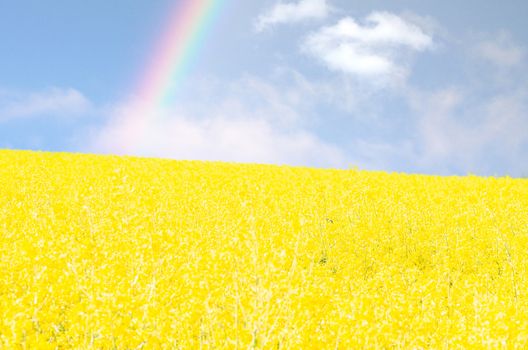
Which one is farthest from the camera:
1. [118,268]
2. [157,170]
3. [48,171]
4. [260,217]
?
[157,170]

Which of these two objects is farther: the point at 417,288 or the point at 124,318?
the point at 417,288

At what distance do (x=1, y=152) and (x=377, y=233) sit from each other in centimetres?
2235

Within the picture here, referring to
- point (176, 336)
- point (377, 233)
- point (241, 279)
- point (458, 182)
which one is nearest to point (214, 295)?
point (241, 279)

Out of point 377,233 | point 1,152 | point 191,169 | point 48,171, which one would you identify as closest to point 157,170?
point 191,169

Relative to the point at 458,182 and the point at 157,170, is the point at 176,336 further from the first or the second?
the point at 458,182

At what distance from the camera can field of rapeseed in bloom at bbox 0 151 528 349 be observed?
5891 mm

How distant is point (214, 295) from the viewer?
6855mm

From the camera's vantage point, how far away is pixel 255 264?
4680 millimetres

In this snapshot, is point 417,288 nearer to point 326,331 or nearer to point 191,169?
point 326,331

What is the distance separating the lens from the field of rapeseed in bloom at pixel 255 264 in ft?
19.3

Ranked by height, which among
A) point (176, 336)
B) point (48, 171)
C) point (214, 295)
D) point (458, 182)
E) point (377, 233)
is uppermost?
point (458, 182)

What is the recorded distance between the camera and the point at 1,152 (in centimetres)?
2781

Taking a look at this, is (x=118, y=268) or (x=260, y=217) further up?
(x=260, y=217)

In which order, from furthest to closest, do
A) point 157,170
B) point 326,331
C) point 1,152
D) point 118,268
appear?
1. point 1,152
2. point 157,170
3. point 118,268
4. point 326,331
